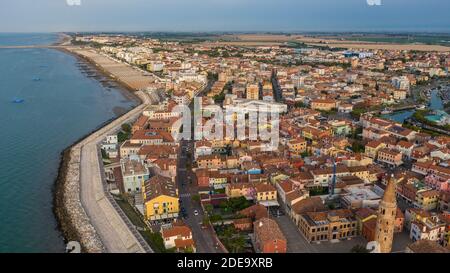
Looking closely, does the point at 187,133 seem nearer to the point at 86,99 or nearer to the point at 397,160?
the point at 397,160

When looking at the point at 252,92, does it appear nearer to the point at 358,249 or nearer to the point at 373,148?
the point at 373,148

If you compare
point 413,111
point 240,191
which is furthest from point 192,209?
point 413,111

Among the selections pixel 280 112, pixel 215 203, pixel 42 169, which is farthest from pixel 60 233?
pixel 280 112

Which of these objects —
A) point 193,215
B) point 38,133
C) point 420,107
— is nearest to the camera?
point 193,215

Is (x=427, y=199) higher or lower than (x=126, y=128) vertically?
Result: lower

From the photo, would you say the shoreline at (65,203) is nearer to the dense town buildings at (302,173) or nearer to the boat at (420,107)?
the dense town buildings at (302,173)

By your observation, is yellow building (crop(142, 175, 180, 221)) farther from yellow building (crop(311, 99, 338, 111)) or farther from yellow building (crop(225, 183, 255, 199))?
yellow building (crop(311, 99, 338, 111))
